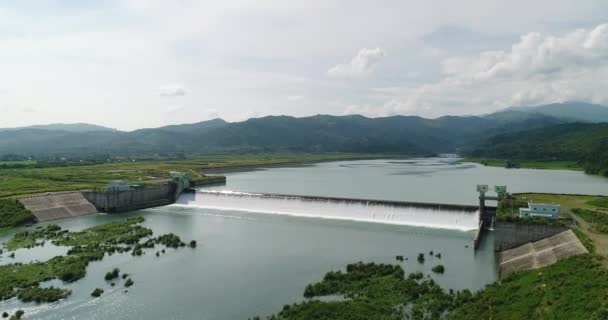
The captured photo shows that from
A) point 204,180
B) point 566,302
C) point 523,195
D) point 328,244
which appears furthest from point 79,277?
point 204,180

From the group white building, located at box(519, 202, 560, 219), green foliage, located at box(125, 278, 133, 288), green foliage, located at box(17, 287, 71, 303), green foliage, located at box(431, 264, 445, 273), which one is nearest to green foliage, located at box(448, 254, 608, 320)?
green foliage, located at box(431, 264, 445, 273)

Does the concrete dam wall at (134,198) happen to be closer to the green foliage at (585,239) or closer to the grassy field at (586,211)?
the grassy field at (586,211)

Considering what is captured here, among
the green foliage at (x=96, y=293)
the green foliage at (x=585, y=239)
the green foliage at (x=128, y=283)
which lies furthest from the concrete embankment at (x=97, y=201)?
the green foliage at (x=585, y=239)

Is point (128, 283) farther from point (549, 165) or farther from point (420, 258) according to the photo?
point (549, 165)

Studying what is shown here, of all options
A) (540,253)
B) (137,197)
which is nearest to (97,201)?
(137,197)

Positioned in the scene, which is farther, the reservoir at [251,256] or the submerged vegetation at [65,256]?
the submerged vegetation at [65,256]

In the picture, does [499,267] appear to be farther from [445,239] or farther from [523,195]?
[523,195]
